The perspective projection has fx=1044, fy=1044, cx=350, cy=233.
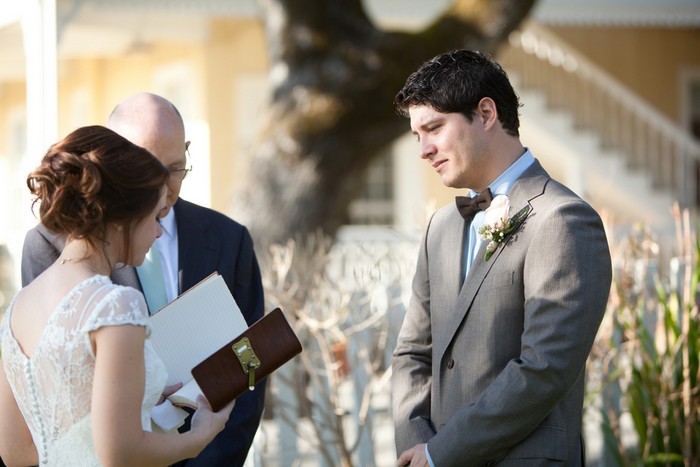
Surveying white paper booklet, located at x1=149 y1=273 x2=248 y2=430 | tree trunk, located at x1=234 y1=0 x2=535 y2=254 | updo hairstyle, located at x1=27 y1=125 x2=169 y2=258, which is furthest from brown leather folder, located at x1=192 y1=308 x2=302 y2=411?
tree trunk, located at x1=234 y1=0 x2=535 y2=254

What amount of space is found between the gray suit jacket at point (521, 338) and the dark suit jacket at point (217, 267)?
0.55 metres

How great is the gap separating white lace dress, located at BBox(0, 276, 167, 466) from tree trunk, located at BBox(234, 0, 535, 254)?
252 inches

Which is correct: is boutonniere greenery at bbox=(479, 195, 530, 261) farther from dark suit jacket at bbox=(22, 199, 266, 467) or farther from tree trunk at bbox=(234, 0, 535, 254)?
tree trunk at bbox=(234, 0, 535, 254)

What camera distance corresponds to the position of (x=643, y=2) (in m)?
17.0

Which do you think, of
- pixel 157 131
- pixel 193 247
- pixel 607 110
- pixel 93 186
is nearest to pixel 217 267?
pixel 193 247

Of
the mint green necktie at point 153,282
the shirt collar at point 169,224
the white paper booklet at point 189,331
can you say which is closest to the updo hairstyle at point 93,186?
the white paper booklet at point 189,331

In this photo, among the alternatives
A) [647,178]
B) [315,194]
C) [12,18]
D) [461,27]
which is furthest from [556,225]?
[647,178]

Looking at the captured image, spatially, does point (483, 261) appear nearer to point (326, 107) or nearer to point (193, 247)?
point (193, 247)

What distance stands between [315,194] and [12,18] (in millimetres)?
3794

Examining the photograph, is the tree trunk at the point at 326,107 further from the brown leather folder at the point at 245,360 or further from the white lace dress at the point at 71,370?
the white lace dress at the point at 71,370

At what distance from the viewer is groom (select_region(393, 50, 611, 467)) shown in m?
2.92

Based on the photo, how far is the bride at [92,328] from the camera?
2.45 m

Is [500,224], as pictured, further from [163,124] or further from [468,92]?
[163,124]

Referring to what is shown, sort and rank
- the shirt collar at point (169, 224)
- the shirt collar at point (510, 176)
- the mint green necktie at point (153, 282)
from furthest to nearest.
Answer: the shirt collar at point (169, 224)
the mint green necktie at point (153, 282)
the shirt collar at point (510, 176)
